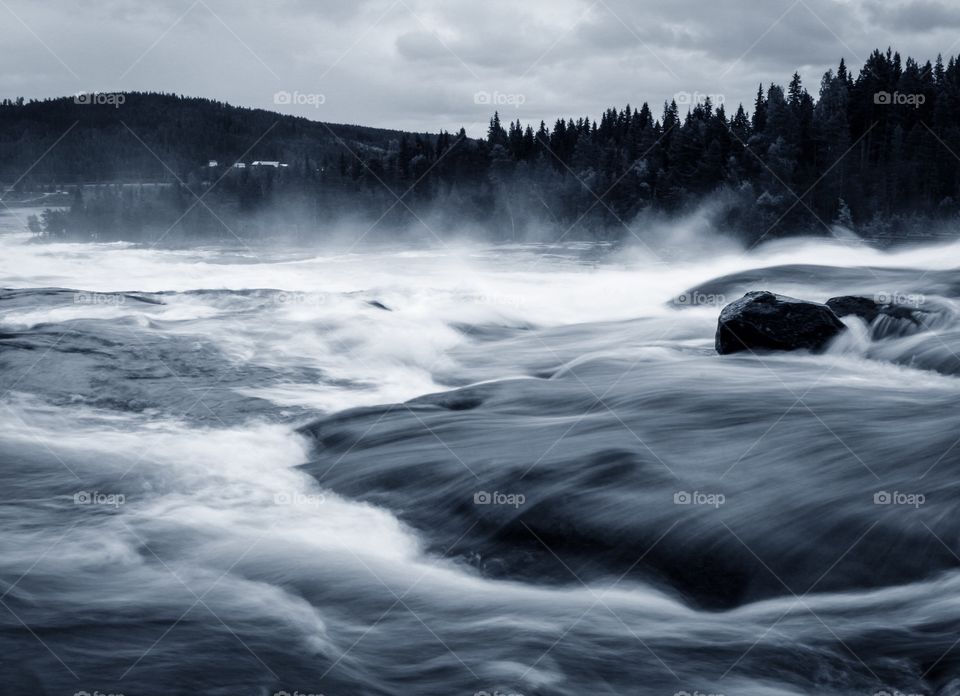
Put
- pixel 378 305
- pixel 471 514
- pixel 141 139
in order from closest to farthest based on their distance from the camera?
1. pixel 471 514
2. pixel 378 305
3. pixel 141 139

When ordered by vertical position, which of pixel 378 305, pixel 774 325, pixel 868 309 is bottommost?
pixel 378 305

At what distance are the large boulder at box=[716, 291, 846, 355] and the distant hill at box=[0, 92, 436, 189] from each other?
4065 inches

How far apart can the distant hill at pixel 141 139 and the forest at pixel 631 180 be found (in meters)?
25.5

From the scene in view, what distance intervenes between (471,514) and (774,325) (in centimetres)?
779

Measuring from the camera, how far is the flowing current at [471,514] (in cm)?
596

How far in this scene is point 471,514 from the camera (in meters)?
8.48

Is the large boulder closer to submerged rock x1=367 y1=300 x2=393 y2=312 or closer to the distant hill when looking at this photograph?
submerged rock x1=367 y1=300 x2=393 y2=312

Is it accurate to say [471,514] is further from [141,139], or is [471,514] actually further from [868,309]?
[141,139]

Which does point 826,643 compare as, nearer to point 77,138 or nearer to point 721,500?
point 721,500

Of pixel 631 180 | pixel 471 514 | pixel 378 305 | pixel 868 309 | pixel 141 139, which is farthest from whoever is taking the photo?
pixel 141 139

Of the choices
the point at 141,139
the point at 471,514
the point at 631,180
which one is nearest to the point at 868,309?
the point at 471,514

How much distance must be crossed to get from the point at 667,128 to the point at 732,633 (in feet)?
237

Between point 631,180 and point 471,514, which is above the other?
point 631,180

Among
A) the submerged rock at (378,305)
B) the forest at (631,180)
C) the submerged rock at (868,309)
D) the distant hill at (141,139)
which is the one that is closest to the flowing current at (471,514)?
the submerged rock at (868,309)
